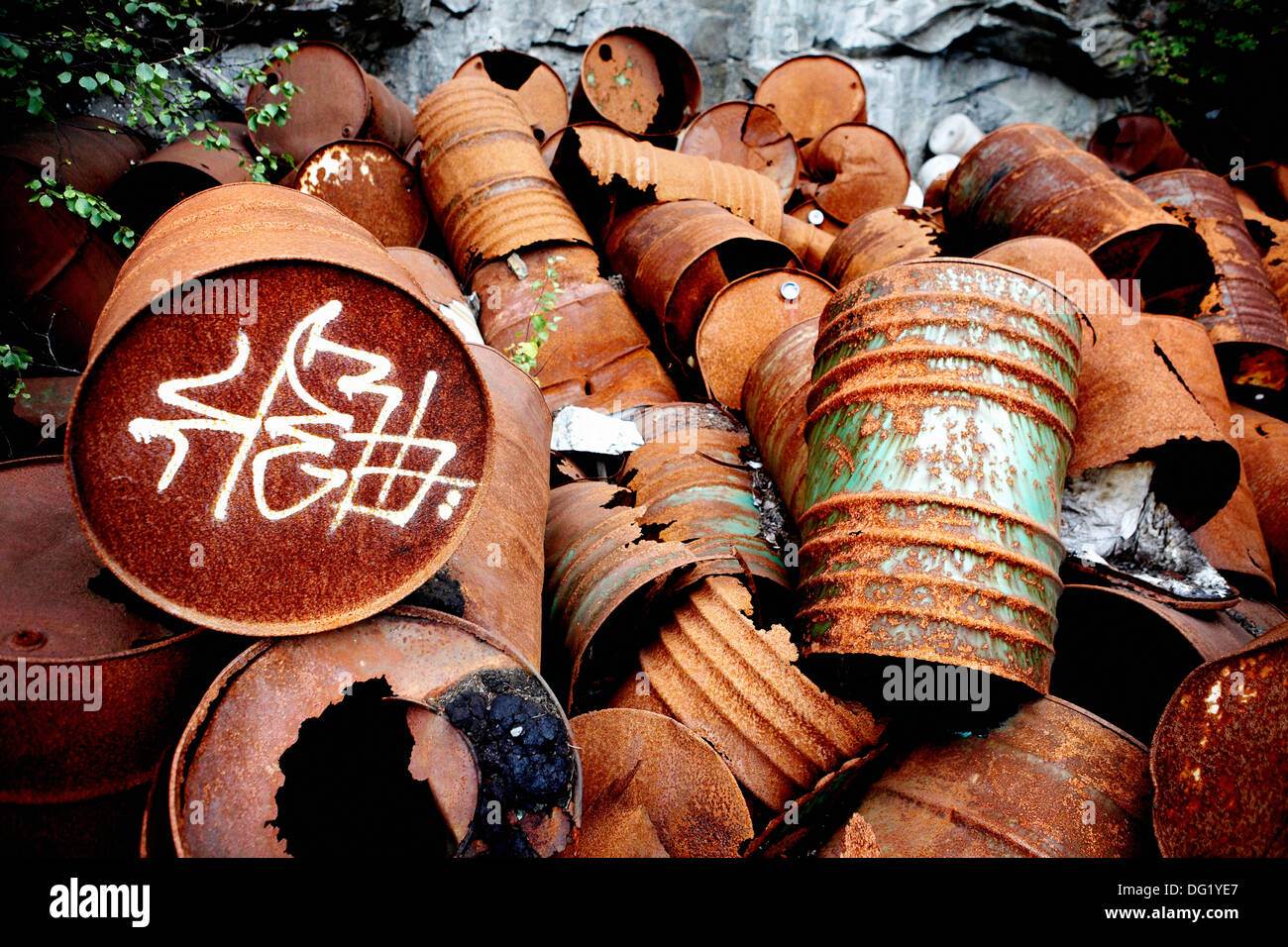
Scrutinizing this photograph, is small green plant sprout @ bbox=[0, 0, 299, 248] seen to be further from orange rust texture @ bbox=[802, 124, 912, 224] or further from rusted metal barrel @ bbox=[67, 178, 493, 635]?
orange rust texture @ bbox=[802, 124, 912, 224]

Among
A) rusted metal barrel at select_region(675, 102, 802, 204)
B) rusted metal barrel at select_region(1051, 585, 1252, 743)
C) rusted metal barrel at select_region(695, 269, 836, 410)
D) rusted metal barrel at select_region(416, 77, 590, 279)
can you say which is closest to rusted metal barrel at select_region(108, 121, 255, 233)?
rusted metal barrel at select_region(416, 77, 590, 279)

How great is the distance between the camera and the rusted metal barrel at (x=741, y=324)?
340cm

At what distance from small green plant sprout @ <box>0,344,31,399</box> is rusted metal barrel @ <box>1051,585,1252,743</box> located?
3.47 m

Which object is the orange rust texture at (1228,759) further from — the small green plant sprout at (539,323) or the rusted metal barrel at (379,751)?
the small green plant sprout at (539,323)

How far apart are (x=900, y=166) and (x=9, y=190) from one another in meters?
5.79

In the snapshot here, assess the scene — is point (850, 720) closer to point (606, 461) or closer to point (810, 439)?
point (810, 439)

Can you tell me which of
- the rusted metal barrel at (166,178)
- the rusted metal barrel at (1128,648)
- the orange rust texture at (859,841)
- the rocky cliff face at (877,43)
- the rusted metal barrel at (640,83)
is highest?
the rocky cliff face at (877,43)

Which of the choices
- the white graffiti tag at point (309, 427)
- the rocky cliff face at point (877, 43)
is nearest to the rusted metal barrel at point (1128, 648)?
the white graffiti tag at point (309, 427)

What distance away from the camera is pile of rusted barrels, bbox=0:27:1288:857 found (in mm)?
1267

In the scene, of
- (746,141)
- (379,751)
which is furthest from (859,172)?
(379,751)

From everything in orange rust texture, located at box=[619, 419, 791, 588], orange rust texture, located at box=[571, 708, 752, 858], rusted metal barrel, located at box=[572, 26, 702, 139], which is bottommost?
orange rust texture, located at box=[571, 708, 752, 858]

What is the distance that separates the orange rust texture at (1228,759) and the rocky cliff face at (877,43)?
6766mm

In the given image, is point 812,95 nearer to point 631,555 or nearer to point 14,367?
point 631,555

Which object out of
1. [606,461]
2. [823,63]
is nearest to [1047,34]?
[823,63]
